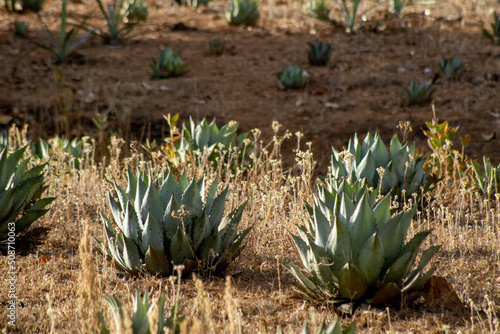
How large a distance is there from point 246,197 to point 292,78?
3578mm

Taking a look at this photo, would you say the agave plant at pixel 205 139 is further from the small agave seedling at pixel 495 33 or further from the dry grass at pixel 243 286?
the small agave seedling at pixel 495 33

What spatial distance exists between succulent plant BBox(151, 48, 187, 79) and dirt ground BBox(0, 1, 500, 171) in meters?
0.17

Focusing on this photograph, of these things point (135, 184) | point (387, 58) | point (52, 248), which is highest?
point (387, 58)

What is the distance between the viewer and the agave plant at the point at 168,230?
9.08 feet

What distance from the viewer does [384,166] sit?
3945 millimetres

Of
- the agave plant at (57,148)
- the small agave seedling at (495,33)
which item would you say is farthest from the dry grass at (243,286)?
the small agave seedling at (495,33)

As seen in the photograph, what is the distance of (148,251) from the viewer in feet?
8.99

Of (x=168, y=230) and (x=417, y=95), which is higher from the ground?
(x=417, y=95)

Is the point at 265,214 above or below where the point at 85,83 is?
below

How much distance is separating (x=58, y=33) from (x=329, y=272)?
9093 mm

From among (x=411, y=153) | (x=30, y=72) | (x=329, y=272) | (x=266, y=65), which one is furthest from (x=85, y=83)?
(x=329, y=272)

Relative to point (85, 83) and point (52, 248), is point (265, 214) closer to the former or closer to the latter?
point (52, 248)

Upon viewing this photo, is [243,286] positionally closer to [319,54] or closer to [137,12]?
[319,54]

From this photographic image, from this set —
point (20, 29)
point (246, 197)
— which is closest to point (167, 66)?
point (20, 29)
